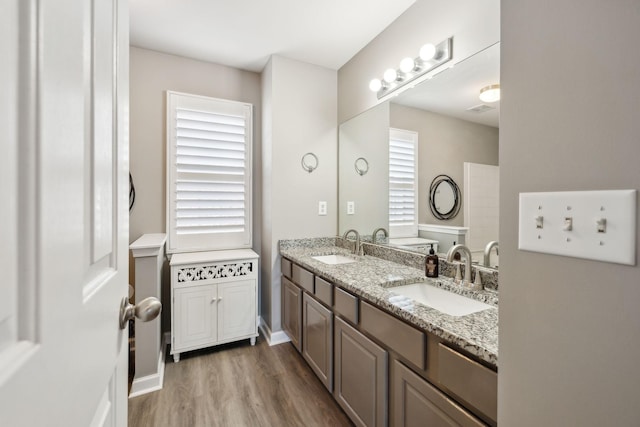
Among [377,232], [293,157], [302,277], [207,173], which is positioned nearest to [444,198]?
[377,232]

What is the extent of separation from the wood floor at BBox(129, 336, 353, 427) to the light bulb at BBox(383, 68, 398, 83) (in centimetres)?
225

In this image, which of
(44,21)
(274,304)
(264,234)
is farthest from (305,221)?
(44,21)

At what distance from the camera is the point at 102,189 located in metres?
0.53

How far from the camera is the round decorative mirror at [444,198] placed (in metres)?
1.66

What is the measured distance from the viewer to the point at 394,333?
1.20 meters

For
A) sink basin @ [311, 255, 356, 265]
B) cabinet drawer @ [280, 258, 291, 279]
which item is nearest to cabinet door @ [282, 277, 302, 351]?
cabinet drawer @ [280, 258, 291, 279]

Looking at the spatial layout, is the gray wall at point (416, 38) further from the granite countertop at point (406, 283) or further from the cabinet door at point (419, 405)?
the cabinet door at point (419, 405)

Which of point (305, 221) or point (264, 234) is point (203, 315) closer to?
point (264, 234)

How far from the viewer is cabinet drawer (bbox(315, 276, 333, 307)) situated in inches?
67.5

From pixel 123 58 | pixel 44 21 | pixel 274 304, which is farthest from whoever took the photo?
pixel 274 304

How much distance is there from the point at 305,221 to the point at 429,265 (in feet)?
4.34

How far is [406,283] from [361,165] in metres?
1.23

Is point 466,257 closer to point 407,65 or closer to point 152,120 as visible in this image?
point 407,65

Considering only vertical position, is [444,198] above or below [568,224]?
above
